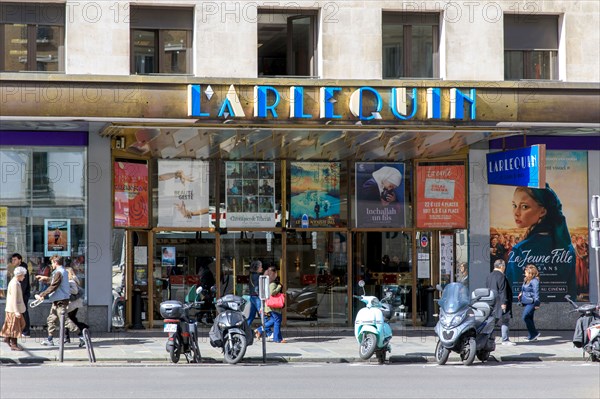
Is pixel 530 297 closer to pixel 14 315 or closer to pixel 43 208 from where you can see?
pixel 14 315

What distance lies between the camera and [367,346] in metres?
18.4

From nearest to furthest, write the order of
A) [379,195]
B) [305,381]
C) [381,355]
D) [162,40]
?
1. [305,381]
2. [381,355]
3. [162,40]
4. [379,195]

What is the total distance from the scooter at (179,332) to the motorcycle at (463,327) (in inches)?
169

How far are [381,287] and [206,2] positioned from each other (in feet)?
25.8

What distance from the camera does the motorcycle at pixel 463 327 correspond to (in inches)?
706

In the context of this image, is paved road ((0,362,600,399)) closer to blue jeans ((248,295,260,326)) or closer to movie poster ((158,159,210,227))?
blue jeans ((248,295,260,326))

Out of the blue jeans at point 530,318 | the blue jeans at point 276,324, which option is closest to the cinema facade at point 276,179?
the blue jeans at point 530,318

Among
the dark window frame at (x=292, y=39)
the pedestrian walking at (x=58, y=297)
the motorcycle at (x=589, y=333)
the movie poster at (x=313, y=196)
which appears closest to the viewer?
the motorcycle at (x=589, y=333)

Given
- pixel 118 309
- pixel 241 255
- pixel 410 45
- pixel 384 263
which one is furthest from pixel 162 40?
pixel 384 263

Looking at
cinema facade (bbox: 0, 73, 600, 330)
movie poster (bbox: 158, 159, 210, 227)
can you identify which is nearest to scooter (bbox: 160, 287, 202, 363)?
cinema facade (bbox: 0, 73, 600, 330)

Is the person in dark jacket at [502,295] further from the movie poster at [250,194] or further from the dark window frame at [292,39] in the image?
the dark window frame at [292,39]

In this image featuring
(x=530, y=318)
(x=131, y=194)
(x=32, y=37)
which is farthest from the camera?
(x=131, y=194)

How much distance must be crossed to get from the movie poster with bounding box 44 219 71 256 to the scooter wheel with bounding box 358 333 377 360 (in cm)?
762

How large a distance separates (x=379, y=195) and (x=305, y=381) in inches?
399
